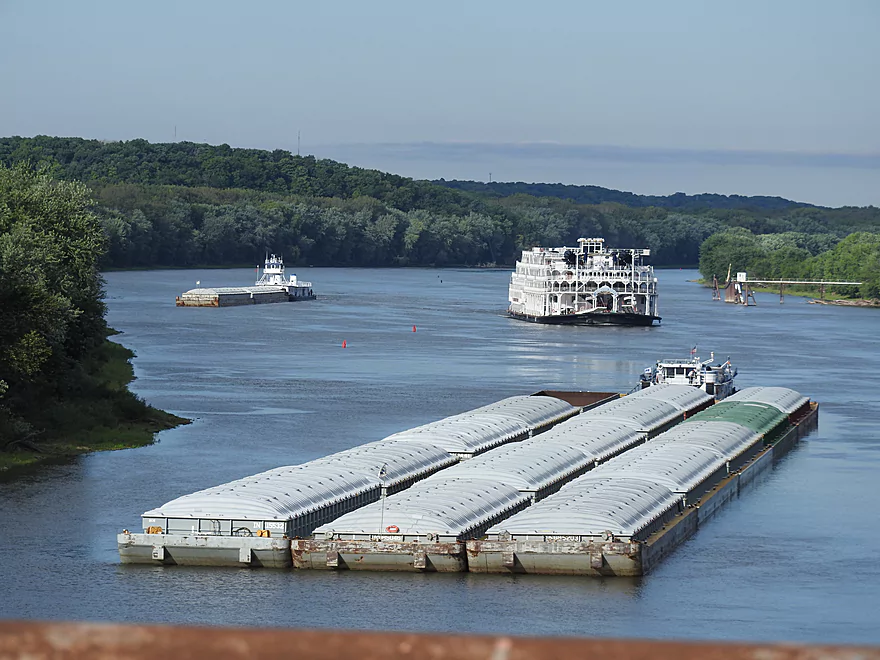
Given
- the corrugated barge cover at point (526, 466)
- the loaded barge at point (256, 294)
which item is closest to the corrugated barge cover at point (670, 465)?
the corrugated barge cover at point (526, 466)

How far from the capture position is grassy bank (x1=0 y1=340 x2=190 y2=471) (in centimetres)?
4850

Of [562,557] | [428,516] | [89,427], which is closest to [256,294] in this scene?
[89,427]

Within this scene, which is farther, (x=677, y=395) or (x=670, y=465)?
(x=677, y=395)

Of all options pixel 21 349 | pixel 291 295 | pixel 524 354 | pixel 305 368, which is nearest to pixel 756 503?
pixel 21 349

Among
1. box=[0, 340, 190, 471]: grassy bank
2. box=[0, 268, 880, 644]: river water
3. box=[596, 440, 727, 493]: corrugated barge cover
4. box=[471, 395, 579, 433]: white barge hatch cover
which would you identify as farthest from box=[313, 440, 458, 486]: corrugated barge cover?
box=[0, 340, 190, 471]: grassy bank

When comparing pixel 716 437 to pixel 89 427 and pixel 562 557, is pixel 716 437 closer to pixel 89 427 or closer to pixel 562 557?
pixel 562 557

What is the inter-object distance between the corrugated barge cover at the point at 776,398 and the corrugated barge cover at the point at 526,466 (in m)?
20.2

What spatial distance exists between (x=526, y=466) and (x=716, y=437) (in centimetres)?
1220

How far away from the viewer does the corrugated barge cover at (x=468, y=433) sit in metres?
48.8

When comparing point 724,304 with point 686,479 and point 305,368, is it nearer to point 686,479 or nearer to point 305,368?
point 305,368

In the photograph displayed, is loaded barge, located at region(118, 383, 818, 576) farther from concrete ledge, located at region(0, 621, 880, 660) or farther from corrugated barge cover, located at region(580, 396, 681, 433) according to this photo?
concrete ledge, located at region(0, 621, 880, 660)

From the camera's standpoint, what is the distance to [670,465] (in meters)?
42.1

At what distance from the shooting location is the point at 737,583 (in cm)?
3175

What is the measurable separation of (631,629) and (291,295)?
138901mm
